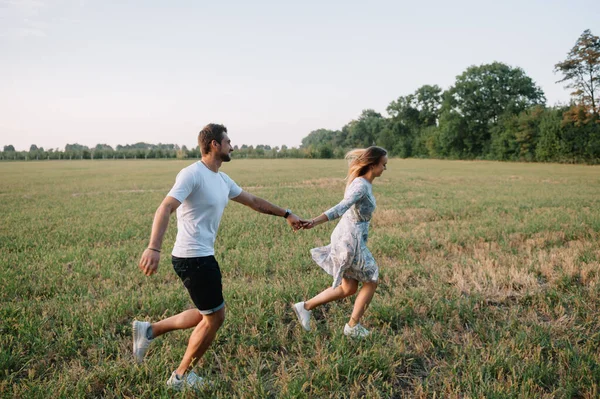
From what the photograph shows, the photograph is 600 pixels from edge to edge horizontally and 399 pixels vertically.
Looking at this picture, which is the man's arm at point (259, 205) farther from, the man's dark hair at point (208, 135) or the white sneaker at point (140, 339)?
the white sneaker at point (140, 339)

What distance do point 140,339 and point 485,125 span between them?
8327cm

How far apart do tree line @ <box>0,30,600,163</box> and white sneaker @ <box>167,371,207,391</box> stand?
57.6 m

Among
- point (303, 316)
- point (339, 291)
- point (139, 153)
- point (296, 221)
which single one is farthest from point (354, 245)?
point (139, 153)

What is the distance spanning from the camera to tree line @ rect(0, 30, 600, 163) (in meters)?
50.4

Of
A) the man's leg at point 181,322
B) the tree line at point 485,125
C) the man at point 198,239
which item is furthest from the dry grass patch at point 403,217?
the tree line at point 485,125

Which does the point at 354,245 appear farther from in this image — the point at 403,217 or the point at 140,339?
the point at 403,217

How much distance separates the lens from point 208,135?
334cm

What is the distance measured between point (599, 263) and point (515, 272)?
170 centimetres

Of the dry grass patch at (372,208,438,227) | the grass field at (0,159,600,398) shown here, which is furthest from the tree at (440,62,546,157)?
the grass field at (0,159,600,398)

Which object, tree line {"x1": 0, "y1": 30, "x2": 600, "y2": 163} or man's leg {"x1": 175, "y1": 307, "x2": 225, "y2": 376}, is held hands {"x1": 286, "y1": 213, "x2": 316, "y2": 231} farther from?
tree line {"x1": 0, "y1": 30, "x2": 600, "y2": 163}

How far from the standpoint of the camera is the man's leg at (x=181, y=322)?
351 cm

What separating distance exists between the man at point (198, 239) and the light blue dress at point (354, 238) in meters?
1.32

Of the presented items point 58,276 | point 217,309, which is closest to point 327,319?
point 217,309

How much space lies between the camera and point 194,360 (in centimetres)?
331
